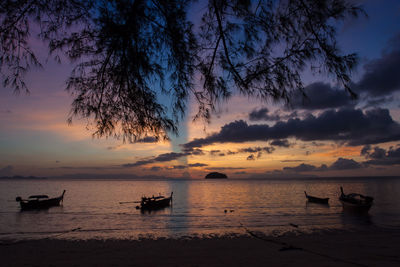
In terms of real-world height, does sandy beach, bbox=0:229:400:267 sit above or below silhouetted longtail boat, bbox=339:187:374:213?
above

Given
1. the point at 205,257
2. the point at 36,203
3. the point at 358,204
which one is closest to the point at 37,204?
the point at 36,203

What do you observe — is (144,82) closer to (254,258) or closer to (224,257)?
(254,258)

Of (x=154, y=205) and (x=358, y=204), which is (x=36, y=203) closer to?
(x=154, y=205)

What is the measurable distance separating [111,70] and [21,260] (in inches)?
381

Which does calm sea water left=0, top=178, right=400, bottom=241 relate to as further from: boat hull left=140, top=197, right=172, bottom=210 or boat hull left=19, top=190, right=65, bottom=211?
boat hull left=140, top=197, right=172, bottom=210

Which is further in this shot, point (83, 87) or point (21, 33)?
point (83, 87)

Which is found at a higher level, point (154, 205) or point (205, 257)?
point (205, 257)

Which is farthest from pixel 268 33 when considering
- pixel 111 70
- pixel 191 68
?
pixel 111 70

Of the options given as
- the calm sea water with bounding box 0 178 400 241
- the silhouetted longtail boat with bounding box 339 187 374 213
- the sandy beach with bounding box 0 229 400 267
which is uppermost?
the sandy beach with bounding box 0 229 400 267

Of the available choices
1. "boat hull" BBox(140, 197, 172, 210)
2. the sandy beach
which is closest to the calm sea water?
"boat hull" BBox(140, 197, 172, 210)

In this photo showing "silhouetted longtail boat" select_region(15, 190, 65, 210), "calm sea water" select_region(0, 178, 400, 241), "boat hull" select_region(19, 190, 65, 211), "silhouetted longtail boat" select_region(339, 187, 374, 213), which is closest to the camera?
"calm sea water" select_region(0, 178, 400, 241)

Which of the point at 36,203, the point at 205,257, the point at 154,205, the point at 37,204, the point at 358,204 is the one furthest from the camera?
the point at 37,204

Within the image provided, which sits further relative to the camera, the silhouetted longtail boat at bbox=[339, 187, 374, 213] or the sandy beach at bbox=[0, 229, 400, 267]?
the silhouetted longtail boat at bbox=[339, 187, 374, 213]

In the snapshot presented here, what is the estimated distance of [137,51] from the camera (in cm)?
412
